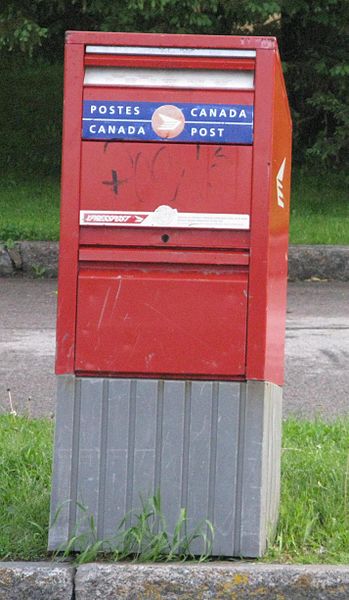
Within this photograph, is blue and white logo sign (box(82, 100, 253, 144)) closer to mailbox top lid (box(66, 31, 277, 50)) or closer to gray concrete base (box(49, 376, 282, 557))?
mailbox top lid (box(66, 31, 277, 50))

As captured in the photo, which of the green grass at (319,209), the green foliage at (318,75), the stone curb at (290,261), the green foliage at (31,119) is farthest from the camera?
the green foliage at (31,119)

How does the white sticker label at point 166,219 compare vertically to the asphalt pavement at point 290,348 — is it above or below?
above

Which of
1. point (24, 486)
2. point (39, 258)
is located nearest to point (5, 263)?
point (39, 258)

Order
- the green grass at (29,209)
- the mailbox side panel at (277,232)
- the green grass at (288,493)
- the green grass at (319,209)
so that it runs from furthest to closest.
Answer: the green grass at (319,209) < the green grass at (29,209) < the green grass at (288,493) < the mailbox side panel at (277,232)

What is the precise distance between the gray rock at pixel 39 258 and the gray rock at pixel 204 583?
7.24 m

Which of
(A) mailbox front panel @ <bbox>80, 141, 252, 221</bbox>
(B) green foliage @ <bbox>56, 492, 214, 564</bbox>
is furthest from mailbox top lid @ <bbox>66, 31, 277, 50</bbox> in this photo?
(B) green foliage @ <bbox>56, 492, 214, 564</bbox>

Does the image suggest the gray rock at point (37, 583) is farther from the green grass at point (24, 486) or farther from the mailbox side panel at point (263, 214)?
the mailbox side panel at point (263, 214)

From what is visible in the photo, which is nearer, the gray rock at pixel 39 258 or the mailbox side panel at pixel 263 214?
the mailbox side panel at pixel 263 214

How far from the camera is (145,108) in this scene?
3510 mm

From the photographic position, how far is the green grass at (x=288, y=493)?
373 centimetres

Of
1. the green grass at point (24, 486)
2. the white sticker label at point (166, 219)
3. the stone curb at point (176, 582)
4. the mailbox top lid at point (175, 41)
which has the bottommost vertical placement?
the green grass at point (24, 486)

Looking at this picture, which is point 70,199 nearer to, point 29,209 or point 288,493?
point 288,493

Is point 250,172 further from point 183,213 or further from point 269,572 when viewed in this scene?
point 269,572

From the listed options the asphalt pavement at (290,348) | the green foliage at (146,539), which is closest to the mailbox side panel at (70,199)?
the green foliage at (146,539)
